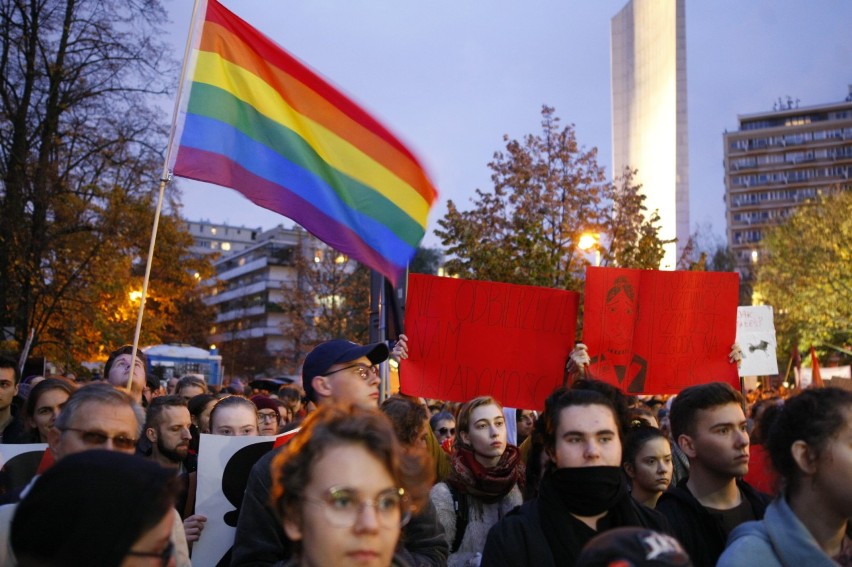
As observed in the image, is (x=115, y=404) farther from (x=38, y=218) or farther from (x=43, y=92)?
(x=43, y=92)

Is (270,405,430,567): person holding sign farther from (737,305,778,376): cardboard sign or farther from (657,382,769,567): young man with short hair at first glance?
(737,305,778,376): cardboard sign

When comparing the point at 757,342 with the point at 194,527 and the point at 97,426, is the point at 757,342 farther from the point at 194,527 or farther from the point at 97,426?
the point at 97,426

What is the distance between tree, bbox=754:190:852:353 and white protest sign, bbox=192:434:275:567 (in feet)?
102

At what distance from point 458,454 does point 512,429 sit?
10.4ft

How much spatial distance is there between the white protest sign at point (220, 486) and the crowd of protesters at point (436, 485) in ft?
0.25

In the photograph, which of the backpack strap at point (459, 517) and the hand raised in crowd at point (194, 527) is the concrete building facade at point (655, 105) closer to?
the backpack strap at point (459, 517)

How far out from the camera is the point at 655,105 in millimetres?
43250

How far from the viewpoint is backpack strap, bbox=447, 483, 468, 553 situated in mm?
4914

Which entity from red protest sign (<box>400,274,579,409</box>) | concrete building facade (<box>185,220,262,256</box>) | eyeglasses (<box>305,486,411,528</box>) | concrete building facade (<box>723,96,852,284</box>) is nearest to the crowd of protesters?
eyeglasses (<box>305,486,411,528</box>)

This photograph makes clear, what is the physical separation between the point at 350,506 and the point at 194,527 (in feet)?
7.85

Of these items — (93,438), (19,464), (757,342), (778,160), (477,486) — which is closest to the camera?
(93,438)

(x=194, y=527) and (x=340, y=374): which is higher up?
(x=340, y=374)

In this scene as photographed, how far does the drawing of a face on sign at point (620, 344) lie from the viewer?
6.66 m

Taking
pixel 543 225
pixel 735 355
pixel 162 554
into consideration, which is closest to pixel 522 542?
pixel 162 554
